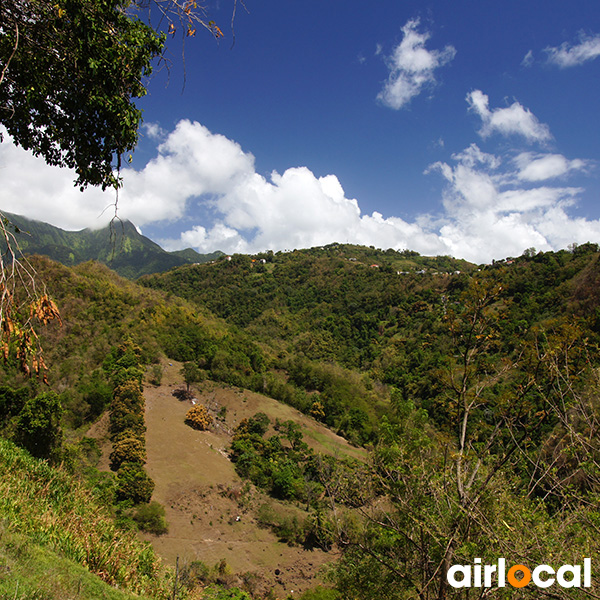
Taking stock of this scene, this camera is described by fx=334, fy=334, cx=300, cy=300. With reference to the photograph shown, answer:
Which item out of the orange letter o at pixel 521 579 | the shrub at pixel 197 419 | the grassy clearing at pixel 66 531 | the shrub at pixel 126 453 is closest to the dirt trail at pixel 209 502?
the shrub at pixel 197 419

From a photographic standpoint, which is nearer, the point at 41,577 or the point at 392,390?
the point at 41,577

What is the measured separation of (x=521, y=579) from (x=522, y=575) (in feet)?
0.34

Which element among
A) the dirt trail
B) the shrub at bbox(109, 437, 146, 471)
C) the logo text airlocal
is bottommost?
the dirt trail

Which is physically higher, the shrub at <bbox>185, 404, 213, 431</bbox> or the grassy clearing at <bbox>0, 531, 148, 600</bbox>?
the grassy clearing at <bbox>0, 531, 148, 600</bbox>

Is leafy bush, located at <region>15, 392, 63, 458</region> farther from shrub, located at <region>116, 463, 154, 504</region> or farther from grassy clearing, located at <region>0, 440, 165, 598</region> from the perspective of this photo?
grassy clearing, located at <region>0, 440, 165, 598</region>

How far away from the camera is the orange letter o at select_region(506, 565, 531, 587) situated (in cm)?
385

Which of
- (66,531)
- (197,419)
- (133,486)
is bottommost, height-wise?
(133,486)

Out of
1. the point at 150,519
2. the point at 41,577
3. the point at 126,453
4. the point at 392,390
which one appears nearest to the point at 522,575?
the point at 41,577

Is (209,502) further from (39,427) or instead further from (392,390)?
(392,390)

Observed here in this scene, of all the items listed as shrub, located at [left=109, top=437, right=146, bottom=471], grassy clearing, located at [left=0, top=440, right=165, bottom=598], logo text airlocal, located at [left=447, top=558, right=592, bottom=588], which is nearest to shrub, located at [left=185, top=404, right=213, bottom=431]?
shrub, located at [left=109, top=437, right=146, bottom=471]

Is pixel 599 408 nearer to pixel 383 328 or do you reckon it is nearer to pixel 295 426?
pixel 295 426

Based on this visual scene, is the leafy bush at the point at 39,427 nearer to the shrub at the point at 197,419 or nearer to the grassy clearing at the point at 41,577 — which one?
the grassy clearing at the point at 41,577

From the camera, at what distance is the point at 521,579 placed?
12.9ft

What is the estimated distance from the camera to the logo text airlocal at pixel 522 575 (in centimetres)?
377
